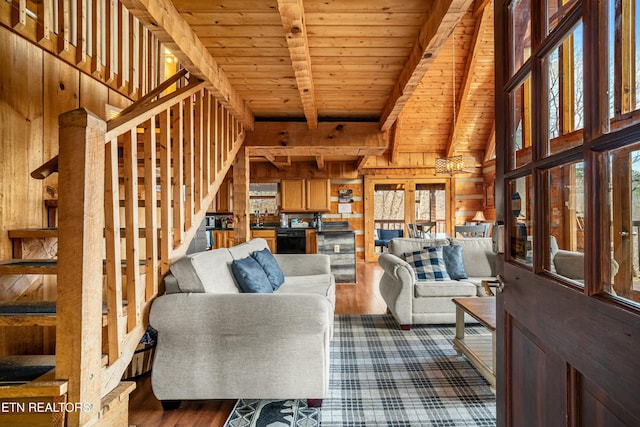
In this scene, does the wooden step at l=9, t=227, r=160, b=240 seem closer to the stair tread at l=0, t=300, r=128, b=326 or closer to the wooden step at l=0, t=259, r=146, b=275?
the wooden step at l=0, t=259, r=146, b=275

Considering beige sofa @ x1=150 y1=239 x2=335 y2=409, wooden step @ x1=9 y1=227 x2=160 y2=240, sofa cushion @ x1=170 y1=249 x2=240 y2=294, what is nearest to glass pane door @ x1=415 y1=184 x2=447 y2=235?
sofa cushion @ x1=170 y1=249 x2=240 y2=294

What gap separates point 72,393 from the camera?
126cm

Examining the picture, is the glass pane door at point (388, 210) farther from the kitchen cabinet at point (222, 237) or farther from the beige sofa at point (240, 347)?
the beige sofa at point (240, 347)

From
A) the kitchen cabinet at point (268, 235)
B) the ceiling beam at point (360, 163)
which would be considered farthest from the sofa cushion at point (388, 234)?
the kitchen cabinet at point (268, 235)

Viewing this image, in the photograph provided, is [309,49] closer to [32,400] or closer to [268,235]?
[32,400]

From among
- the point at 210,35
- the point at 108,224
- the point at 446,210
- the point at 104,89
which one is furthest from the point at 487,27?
the point at 108,224

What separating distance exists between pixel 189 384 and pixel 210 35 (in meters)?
2.21

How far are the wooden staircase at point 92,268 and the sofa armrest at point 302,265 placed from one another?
158 cm

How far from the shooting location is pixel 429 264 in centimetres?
352

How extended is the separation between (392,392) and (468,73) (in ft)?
19.5

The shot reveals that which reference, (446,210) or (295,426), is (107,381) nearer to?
(295,426)

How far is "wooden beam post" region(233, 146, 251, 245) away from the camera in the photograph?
13.0 feet

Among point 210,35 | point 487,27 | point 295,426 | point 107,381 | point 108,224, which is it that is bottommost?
point 295,426

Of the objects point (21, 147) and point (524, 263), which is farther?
point (21, 147)
